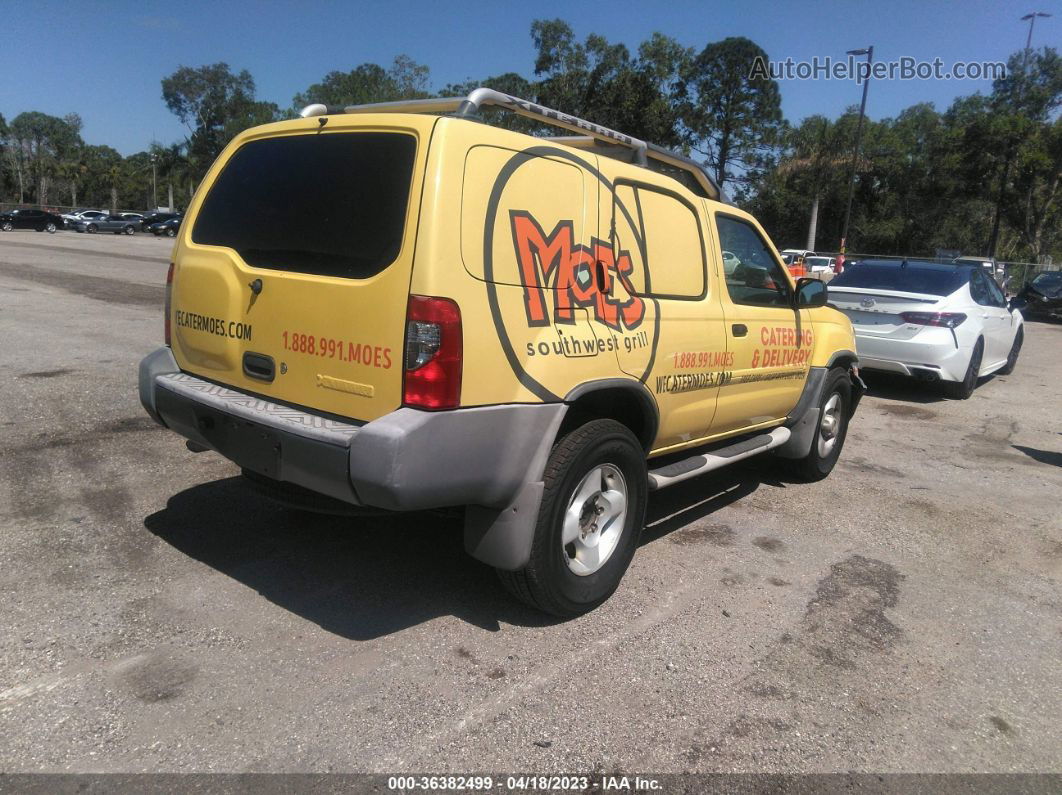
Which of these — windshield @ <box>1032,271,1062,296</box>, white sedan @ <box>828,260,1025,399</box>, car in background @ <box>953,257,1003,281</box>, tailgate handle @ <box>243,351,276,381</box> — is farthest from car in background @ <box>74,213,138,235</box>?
tailgate handle @ <box>243,351,276,381</box>

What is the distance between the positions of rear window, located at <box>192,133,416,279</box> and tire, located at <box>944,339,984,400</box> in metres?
8.48

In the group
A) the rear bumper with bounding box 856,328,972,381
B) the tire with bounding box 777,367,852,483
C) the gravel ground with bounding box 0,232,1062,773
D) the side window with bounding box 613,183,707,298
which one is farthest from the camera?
the rear bumper with bounding box 856,328,972,381

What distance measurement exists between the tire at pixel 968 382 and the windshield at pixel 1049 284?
14.8 meters

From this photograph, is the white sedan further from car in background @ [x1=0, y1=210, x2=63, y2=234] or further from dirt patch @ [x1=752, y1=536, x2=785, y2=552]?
car in background @ [x1=0, y1=210, x2=63, y2=234]

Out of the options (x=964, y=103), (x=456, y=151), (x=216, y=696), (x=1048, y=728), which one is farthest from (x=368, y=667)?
(x=964, y=103)

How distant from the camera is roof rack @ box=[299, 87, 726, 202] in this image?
347 centimetres

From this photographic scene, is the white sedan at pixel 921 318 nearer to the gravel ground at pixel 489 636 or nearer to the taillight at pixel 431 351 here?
the gravel ground at pixel 489 636

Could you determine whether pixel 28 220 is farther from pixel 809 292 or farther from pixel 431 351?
pixel 431 351

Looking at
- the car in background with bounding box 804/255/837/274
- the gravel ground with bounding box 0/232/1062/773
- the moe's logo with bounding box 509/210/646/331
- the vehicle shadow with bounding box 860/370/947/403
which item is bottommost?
the gravel ground with bounding box 0/232/1062/773

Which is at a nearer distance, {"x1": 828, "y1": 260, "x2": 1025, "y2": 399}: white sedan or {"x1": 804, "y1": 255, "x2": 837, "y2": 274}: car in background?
{"x1": 828, "y1": 260, "x2": 1025, "y2": 399}: white sedan

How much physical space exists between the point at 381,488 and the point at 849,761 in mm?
1903

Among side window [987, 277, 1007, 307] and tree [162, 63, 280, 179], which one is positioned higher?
tree [162, 63, 280, 179]

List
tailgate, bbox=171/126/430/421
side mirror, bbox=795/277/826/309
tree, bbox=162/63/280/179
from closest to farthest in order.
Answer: tailgate, bbox=171/126/430/421
side mirror, bbox=795/277/826/309
tree, bbox=162/63/280/179

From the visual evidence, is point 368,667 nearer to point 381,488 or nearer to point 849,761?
point 381,488
